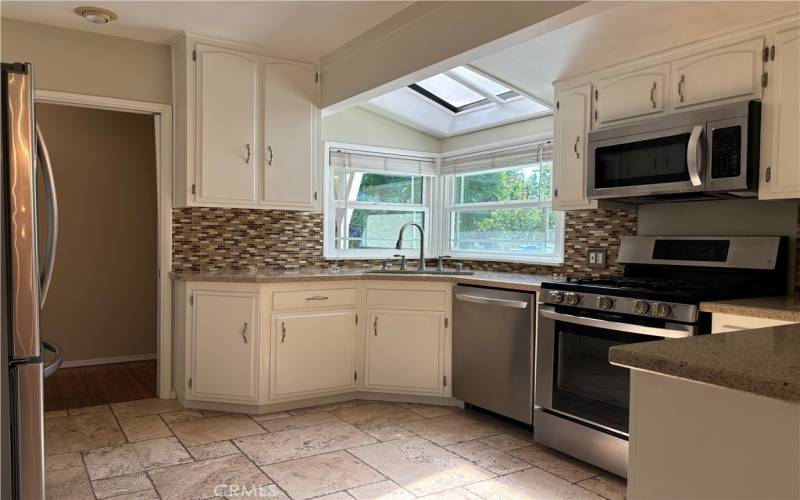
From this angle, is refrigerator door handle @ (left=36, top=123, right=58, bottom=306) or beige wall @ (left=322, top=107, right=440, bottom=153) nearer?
refrigerator door handle @ (left=36, top=123, right=58, bottom=306)

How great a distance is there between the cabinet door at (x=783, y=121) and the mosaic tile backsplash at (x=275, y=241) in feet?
3.21

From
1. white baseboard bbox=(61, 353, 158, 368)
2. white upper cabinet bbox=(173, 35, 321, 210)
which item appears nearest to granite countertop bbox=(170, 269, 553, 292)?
white upper cabinet bbox=(173, 35, 321, 210)

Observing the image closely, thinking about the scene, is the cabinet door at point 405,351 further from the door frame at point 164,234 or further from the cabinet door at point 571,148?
the door frame at point 164,234

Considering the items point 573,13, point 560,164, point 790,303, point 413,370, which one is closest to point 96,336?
point 413,370

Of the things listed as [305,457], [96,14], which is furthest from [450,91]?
[305,457]

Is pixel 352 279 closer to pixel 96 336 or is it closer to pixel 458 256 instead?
pixel 458 256

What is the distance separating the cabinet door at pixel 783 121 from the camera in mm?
2293

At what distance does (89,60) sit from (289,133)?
1.25m

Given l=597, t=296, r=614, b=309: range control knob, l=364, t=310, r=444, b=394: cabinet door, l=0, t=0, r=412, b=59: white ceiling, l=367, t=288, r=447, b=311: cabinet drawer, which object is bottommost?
l=364, t=310, r=444, b=394: cabinet door

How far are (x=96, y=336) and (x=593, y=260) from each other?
3.84 metres

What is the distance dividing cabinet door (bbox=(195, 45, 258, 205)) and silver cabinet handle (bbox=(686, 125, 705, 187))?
2.53m

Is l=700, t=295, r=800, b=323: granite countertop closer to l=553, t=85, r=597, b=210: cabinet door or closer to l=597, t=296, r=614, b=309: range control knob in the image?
l=597, t=296, r=614, b=309: range control knob

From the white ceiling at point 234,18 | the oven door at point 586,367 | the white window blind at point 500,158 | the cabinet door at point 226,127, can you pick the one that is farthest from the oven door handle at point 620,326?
the cabinet door at point 226,127

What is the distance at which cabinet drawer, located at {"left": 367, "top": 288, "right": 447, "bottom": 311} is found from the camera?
→ 11.9ft
